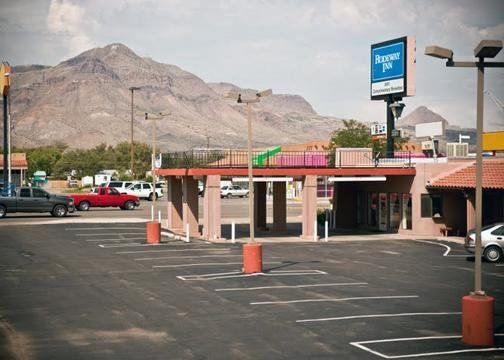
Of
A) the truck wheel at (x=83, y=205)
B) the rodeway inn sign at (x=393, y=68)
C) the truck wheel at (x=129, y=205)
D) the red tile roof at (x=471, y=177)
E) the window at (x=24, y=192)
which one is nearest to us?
the red tile roof at (x=471, y=177)

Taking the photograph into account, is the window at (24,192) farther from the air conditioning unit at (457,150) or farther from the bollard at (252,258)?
the bollard at (252,258)

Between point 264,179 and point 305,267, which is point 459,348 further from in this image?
point 264,179

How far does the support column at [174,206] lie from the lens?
46469mm

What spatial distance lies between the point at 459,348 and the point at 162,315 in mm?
7142

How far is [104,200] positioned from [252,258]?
Result: 38688 mm

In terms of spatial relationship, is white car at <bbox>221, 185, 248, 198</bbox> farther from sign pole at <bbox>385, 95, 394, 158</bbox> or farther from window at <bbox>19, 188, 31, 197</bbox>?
window at <bbox>19, 188, 31, 197</bbox>

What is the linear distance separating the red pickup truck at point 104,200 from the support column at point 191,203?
20870 millimetres

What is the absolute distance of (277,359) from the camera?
1470cm

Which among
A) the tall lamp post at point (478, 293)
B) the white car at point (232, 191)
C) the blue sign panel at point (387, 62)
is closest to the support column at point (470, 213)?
the blue sign panel at point (387, 62)

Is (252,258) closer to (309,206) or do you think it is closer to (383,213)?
(309,206)

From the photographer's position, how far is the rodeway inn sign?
53.6 meters

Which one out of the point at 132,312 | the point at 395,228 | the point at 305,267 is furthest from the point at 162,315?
the point at 395,228

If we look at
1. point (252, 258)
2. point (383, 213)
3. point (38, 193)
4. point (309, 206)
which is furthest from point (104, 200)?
point (252, 258)

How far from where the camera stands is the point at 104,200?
63.1 metres
